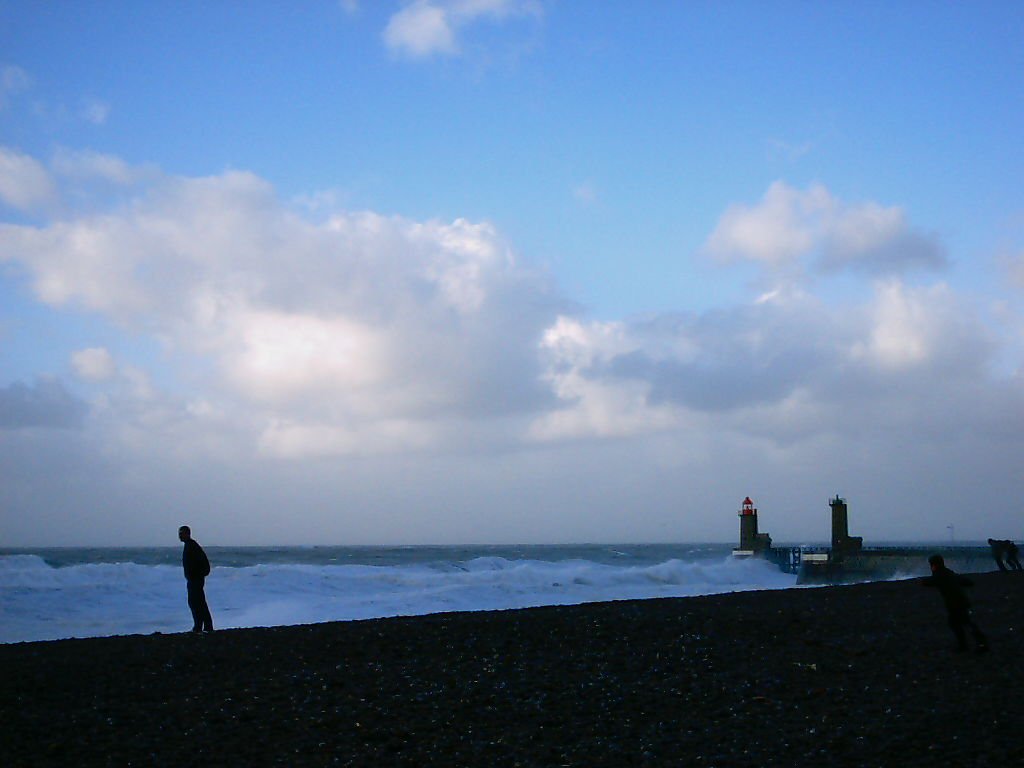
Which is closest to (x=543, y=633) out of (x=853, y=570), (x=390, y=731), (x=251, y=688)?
(x=251, y=688)

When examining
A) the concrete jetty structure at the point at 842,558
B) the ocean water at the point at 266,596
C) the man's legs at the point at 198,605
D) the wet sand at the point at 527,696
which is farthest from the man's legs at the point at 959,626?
the concrete jetty structure at the point at 842,558

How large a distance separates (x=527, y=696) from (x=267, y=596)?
80.3ft

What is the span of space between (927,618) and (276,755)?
40.6ft

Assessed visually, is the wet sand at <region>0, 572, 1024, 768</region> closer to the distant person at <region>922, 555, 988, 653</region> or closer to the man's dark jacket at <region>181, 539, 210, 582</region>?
the distant person at <region>922, 555, 988, 653</region>

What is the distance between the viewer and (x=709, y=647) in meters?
13.3

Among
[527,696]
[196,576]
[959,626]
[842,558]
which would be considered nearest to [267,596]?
[196,576]

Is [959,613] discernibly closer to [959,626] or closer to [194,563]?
[959,626]

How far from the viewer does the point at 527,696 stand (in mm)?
10203

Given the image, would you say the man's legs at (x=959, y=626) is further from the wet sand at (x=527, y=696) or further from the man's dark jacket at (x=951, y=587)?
the wet sand at (x=527, y=696)

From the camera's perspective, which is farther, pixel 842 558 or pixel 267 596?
pixel 842 558

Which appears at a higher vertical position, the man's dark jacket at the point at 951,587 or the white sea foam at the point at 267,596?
the man's dark jacket at the point at 951,587

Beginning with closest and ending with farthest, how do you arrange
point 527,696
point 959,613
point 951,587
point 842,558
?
point 527,696
point 959,613
point 951,587
point 842,558

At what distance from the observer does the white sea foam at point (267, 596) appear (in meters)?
25.2

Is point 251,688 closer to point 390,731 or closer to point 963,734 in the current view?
point 390,731
